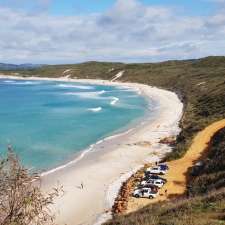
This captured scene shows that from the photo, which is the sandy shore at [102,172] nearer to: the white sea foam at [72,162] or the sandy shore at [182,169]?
the white sea foam at [72,162]

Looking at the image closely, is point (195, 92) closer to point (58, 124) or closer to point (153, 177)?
point (58, 124)

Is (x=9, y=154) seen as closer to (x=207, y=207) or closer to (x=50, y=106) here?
(x=207, y=207)

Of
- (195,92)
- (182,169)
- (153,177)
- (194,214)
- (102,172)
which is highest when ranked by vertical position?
(194,214)

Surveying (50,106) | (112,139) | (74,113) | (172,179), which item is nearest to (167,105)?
(74,113)

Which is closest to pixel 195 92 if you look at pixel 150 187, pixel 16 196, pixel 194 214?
pixel 150 187

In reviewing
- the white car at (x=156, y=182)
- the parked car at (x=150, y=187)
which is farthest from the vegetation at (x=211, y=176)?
the parked car at (x=150, y=187)

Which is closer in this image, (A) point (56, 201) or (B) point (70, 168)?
(A) point (56, 201)
